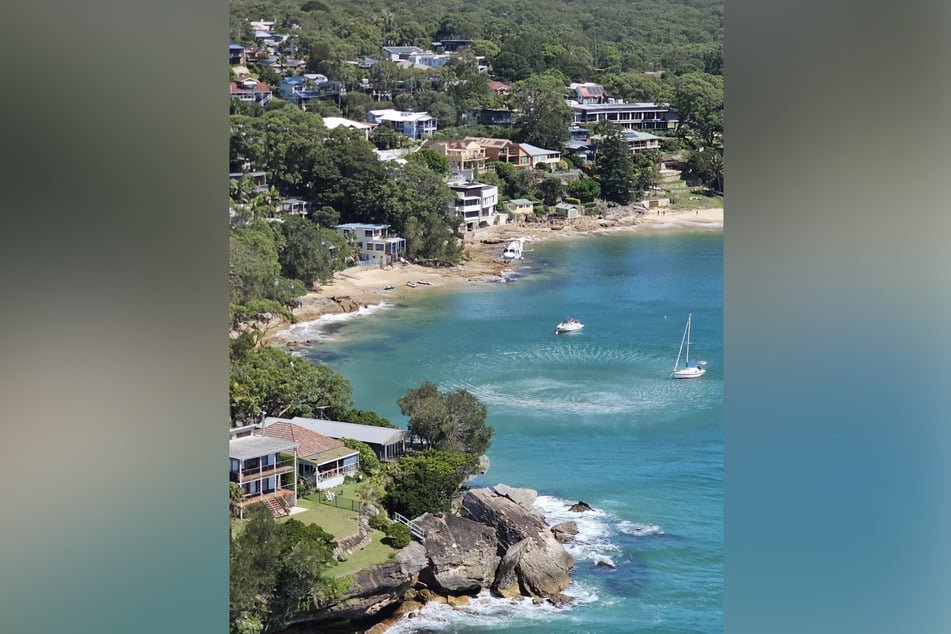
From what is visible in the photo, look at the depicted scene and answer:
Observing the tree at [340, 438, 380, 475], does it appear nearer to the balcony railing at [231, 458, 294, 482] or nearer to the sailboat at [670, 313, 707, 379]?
the balcony railing at [231, 458, 294, 482]

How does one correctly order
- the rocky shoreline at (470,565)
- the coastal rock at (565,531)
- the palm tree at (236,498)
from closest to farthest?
the palm tree at (236,498) → the rocky shoreline at (470,565) → the coastal rock at (565,531)

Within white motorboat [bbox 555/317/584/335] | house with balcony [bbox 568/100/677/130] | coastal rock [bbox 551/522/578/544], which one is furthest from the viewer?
white motorboat [bbox 555/317/584/335]

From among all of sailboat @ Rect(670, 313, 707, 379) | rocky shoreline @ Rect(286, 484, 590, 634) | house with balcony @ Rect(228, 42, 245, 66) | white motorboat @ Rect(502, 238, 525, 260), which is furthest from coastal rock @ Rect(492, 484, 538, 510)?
house with balcony @ Rect(228, 42, 245, 66)

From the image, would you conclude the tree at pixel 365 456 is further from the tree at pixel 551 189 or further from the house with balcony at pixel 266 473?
the tree at pixel 551 189

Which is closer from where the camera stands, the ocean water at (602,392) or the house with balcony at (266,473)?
the house with balcony at (266,473)

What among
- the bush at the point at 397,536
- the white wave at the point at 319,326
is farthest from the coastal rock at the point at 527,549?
the white wave at the point at 319,326
